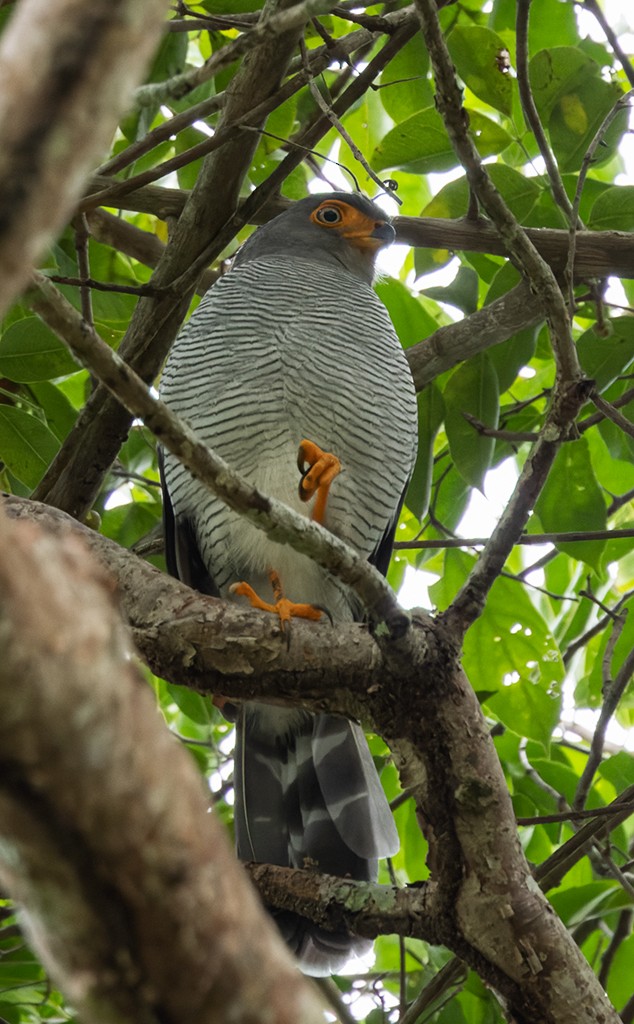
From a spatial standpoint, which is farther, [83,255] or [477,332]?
[477,332]

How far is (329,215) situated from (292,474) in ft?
5.76

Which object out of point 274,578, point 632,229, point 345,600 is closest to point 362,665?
point 274,578

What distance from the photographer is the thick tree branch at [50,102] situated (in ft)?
2.48

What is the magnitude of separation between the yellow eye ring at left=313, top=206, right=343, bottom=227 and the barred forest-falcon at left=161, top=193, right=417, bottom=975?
26.0 inches

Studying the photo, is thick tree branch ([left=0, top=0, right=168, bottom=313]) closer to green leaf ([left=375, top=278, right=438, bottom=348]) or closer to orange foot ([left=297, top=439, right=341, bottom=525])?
orange foot ([left=297, top=439, right=341, bottom=525])

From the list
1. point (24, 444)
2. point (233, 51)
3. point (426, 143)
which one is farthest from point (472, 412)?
point (233, 51)

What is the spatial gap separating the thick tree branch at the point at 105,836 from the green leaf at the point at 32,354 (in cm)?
247

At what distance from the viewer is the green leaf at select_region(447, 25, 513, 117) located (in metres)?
3.38

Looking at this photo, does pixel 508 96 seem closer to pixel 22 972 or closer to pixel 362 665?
pixel 362 665

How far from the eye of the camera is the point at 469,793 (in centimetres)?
214

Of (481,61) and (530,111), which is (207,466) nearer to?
(530,111)

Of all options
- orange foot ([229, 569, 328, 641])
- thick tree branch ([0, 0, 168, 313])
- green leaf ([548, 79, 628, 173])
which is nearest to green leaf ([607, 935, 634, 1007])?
orange foot ([229, 569, 328, 641])

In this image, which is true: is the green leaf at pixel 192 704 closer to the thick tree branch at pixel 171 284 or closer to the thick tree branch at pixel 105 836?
the thick tree branch at pixel 171 284

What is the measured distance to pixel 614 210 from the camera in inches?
139
